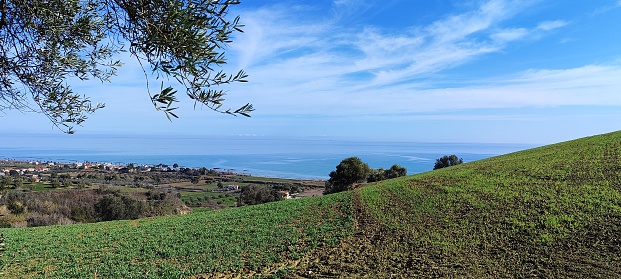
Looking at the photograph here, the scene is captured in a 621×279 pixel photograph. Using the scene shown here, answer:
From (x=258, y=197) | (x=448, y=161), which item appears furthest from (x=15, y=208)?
(x=448, y=161)

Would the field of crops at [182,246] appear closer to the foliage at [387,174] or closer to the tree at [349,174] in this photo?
the tree at [349,174]

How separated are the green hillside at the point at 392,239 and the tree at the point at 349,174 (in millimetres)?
15986

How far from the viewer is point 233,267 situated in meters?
9.16

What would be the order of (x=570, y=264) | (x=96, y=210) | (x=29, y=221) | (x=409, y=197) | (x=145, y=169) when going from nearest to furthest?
(x=570, y=264) → (x=409, y=197) → (x=29, y=221) → (x=96, y=210) → (x=145, y=169)

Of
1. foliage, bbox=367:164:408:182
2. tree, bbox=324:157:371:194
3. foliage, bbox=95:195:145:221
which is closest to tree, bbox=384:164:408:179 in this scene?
foliage, bbox=367:164:408:182

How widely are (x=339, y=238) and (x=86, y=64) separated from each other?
354 inches

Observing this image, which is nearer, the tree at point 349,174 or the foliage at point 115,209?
the foliage at point 115,209

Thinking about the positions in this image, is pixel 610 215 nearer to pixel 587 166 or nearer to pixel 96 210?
pixel 587 166

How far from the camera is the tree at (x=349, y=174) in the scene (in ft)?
109

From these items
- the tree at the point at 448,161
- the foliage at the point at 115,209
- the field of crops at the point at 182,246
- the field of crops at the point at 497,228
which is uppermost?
the tree at the point at 448,161

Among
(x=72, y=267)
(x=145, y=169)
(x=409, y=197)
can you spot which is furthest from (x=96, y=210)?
(x=145, y=169)

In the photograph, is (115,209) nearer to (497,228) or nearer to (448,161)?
(497,228)

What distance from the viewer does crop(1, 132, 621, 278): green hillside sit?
8680 millimetres

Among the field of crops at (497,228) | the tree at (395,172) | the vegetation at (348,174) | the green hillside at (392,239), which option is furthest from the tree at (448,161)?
the green hillside at (392,239)
